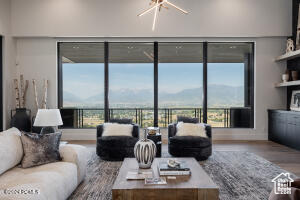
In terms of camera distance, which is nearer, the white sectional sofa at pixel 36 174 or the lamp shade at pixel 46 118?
the white sectional sofa at pixel 36 174

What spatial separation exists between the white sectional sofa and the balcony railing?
11.8 feet

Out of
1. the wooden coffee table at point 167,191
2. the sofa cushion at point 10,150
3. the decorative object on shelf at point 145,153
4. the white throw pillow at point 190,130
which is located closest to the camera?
the wooden coffee table at point 167,191

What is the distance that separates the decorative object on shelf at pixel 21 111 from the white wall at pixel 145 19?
53.4 inches

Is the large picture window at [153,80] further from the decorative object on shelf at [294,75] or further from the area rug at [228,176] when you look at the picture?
the area rug at [228,176]

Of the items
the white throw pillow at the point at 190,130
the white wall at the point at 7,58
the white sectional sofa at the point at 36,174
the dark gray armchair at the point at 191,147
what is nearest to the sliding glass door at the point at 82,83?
the white wall at the point at 7,58

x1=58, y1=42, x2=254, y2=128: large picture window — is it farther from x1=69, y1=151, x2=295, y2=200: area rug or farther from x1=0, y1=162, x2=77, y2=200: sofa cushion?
x1=0, y1=162, x2=77, y2=200: sofa cushion

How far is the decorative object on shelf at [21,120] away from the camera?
19.4 feet

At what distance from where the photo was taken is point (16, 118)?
594 centimetres

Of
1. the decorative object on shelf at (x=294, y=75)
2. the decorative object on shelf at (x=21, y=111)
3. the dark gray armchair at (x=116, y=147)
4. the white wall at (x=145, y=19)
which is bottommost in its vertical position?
the dark gray armchair at (x=116, y=147)

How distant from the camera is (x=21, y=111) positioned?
20.0 feet

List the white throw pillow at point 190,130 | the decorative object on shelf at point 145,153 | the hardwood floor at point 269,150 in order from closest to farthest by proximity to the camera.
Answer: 1. the decorative object on shelf at point 145,153
2. the hardwood floor at point 269,150
3. the white throw pillow at point 190,130

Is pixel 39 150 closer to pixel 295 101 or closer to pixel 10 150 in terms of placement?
pixel 10 150

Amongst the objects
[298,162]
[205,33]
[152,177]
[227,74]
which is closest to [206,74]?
[227,74]

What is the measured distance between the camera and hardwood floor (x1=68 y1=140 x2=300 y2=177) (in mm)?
4246
